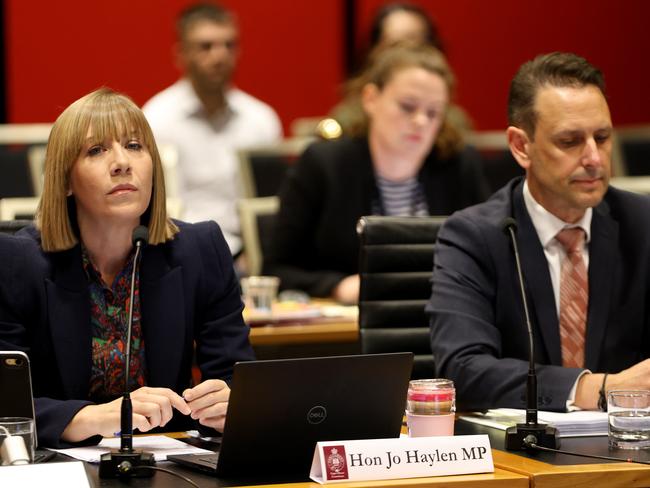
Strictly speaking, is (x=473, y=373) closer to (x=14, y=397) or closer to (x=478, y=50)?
(x=14, y=397)

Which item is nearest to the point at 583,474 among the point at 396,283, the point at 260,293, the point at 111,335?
the point at 111,335

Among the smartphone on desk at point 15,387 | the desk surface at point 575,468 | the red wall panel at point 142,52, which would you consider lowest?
the desk surface at point 575,468

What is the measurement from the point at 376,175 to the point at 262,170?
41.8 inches

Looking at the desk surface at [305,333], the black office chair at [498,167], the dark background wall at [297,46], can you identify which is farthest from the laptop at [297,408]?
the dark background wall at [297,46]

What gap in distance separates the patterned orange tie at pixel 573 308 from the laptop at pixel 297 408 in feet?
2.88

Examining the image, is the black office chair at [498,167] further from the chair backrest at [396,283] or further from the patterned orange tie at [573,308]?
the patterned orange tie at [573,308]

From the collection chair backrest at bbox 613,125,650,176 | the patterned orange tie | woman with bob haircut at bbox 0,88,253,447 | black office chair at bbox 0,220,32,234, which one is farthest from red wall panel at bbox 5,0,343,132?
the patterned orange tie

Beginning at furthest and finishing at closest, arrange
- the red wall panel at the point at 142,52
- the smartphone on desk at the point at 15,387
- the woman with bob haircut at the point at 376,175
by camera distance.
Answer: the red wall panel at the point at 142,52 → the woman with bob haircut at the point at 376,175 → the smartphone on desk at the point at 15,387

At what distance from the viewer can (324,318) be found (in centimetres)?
449

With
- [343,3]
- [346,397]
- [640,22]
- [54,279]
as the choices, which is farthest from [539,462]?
[640,22]

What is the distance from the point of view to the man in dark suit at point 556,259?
313cm

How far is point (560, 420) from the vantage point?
269 cm

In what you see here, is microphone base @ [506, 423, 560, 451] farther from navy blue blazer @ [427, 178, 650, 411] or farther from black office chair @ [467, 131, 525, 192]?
black office chair @ [467, 131, 525, 192]

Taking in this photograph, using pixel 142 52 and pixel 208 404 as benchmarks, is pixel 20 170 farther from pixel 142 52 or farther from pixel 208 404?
pixel 208 404
